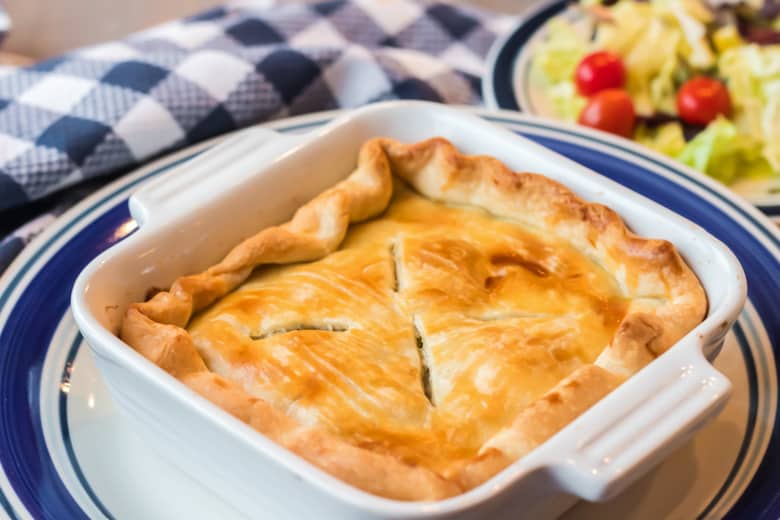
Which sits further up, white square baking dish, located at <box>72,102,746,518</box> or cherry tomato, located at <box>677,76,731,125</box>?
white square baking dish, located at <box>72,102,746,518</box>

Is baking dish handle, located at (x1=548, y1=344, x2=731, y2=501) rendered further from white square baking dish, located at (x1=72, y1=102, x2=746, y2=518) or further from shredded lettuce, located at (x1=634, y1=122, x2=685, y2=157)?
shredded lettuce, located at (x1=634, y1=122, x2=685, y2=157)

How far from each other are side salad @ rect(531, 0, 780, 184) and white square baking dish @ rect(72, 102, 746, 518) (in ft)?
3.24

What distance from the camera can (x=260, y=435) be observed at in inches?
52.9

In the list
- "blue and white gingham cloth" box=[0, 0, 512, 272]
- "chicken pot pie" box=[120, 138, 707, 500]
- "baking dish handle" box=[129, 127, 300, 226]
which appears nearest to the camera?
"chicken pot pie" box=[120, 138, 707, 500]

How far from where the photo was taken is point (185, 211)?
72.5 inches

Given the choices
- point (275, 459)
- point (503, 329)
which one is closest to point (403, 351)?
point (503, 329)

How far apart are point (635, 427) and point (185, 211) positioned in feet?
3.07

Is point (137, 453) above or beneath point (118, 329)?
beneath

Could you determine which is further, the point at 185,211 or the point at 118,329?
the point at 185,211

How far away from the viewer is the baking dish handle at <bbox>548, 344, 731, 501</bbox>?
131 centimetres

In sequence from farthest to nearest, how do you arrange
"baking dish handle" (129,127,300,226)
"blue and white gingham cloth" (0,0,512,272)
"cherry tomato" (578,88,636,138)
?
"cherry tomato" (578,88,636,138) → "blue and white gingham cloth" (0,0,512,272) → "baking dish handle" (129,127,300,226)

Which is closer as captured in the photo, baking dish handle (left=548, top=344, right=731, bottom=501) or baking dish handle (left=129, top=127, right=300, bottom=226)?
baking dish handle (left=548, top=344, right=731, bottom=501)

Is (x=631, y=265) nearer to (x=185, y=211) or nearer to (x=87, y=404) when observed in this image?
(x=185, y=211)

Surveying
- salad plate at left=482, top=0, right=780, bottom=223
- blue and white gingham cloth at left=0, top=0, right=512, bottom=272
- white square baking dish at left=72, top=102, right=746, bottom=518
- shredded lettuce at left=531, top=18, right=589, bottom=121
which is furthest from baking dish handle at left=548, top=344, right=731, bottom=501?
shredded lettuce at left=531, top=18, right=589, bottom=121
